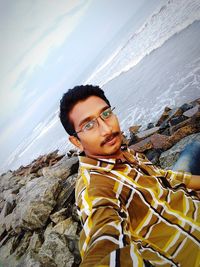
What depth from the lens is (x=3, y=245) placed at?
593 cm

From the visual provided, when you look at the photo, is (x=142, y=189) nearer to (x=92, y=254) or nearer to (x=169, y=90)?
(x=92, y=254)

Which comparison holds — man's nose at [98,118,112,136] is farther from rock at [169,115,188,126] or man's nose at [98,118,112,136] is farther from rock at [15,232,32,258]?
rock at [169,115,188,126]

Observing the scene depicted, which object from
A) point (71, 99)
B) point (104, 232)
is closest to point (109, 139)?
point (71, 99)

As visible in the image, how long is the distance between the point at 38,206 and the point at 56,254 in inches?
53.0

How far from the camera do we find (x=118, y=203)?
1.50 m

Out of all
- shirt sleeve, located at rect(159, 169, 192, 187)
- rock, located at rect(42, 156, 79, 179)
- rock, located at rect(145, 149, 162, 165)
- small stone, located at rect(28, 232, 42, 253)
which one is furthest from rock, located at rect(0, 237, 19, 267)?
shirt sleeve, located at rect(159, 169, 192, 187)

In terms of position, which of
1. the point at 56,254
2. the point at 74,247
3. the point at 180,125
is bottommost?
the point at 180,125

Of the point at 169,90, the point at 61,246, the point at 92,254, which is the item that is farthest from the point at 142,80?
the point at 92,254

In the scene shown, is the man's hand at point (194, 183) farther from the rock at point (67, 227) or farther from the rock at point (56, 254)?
the rock at point (67, 227)

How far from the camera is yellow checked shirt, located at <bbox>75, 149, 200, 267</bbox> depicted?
1242mm

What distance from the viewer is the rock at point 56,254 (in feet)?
11.9

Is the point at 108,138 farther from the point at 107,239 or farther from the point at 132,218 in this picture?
the point at 107,239

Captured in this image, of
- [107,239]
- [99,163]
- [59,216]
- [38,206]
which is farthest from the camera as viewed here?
[38,206]

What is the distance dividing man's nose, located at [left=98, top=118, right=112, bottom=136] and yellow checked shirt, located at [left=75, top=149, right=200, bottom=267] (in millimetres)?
243
